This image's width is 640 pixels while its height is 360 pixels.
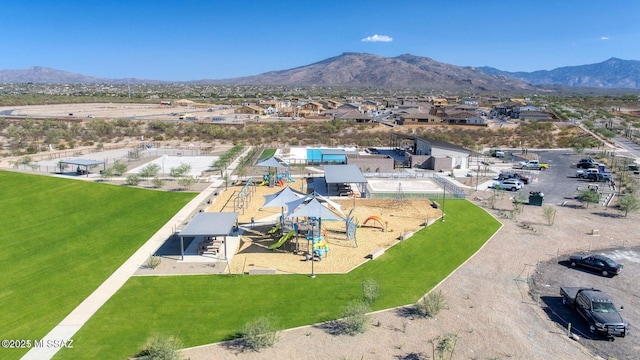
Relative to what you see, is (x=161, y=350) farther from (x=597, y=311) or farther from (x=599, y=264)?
(x=599, y=264)

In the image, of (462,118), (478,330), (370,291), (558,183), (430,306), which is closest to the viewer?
(478,330)

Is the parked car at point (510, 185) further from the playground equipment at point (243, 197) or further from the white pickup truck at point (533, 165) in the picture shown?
the playground equipment at point (243, 197)

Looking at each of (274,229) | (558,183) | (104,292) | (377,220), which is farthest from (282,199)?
(558,183)

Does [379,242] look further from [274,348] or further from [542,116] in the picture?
[542,116]

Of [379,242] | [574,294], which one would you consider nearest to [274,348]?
[379,242]

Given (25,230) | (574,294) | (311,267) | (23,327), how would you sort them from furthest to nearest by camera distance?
(25,230), (311,267), (574,294), (23,327)

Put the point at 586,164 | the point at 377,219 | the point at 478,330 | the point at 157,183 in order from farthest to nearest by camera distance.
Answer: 1. the point at 586,164
2. the point at 157,183
3. the point at 377,219
4. the point at 478,330

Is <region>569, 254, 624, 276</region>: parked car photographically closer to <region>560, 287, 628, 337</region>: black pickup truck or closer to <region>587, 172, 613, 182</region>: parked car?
<region>560, 287, 628, 337</region>: black pickup truck
